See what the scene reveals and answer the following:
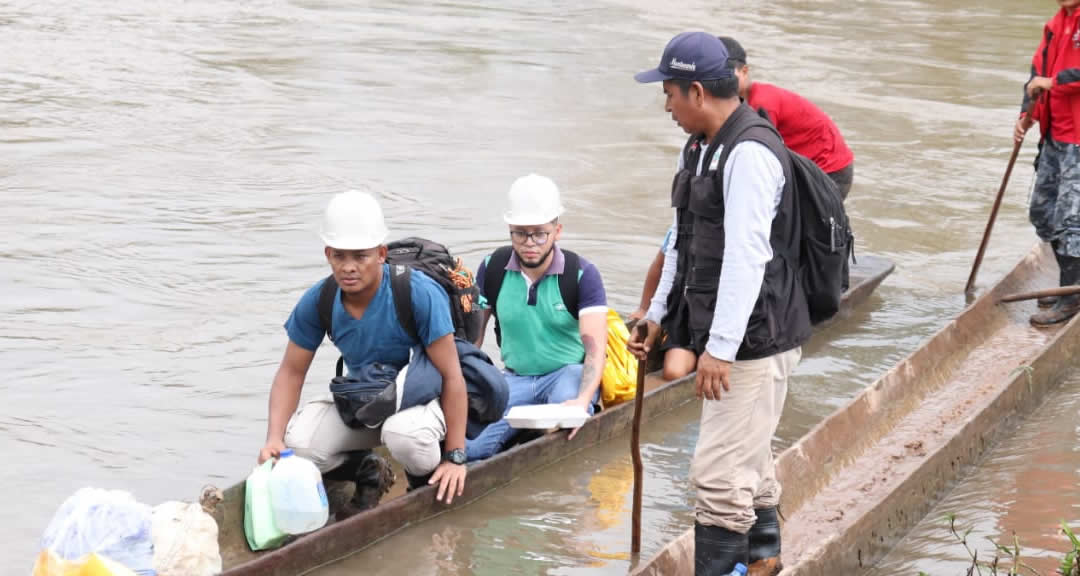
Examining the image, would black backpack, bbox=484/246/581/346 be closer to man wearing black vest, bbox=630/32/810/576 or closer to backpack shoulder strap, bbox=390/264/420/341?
backpack shoulder strap, bbox=390/264/420/341

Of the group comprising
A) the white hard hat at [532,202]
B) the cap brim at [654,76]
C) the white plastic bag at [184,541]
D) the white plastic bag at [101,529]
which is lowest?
the white plastic bag at [184,541]

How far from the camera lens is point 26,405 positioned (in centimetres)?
781

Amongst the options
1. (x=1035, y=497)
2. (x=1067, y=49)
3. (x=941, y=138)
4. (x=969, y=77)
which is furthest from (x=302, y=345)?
(x=969, y=77)

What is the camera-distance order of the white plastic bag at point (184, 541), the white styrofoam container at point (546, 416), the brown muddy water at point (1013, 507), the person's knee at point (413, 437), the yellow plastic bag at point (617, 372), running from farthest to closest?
the yellow plastic bag at point (617, 372) < the white styrofoam container at point (546, 416) < the brown muddy water at point (1013, 507) < the person's knee at point (413, 437) < the white plastic bag at point (184, 541)

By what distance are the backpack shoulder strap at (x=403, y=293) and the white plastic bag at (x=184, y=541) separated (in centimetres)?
111

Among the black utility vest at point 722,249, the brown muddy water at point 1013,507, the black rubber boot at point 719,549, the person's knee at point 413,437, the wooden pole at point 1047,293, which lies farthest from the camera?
the wooden pole at point 1047,293

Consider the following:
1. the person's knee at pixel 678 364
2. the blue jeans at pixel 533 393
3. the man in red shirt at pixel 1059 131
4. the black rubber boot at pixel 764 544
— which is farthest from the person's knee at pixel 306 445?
the man in red shirt at pixel 1059 131

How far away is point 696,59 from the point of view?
4.35 metres

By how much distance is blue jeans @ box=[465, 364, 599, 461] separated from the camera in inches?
267

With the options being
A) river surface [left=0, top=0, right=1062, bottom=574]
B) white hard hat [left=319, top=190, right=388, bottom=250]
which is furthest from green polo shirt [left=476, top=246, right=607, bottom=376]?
white hard hat [left=319, top=190, right=388, bottom=250]

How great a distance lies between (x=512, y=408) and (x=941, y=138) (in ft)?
39.9

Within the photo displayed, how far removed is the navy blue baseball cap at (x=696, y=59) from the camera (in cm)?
435

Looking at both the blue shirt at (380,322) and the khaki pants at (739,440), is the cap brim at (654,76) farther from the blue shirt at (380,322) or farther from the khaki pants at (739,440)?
the blue shirt at (380,322)

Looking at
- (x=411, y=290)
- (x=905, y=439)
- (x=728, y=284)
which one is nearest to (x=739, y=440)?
(x=728, y=284)
